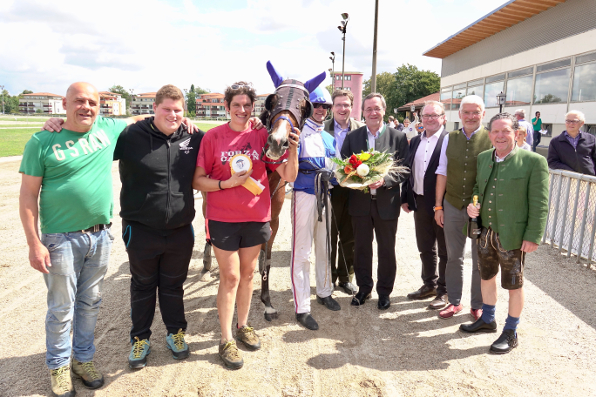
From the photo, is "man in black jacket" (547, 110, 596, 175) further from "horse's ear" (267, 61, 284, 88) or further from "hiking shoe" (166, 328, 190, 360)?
"hiking shoe" (166, 328, 190, 360)

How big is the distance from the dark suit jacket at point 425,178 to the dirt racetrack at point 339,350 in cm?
117

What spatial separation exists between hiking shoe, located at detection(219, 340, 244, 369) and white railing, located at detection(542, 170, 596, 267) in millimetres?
5098

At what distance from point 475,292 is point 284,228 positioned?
3911 mm

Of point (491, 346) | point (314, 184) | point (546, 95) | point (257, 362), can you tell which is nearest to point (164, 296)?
point (257, 362)

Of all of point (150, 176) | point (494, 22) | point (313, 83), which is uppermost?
point (494, 22)

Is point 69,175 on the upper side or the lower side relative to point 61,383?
upper

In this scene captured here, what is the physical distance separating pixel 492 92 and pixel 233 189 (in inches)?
1075

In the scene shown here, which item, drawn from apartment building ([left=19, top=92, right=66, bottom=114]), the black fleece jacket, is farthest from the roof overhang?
apartment building ([left=19, top=92, right=66, bottom=114])

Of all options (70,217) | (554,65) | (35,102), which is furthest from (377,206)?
(35,102)

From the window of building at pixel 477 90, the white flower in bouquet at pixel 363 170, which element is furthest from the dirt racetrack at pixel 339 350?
the window of building at pixel 477 90

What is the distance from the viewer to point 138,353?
2941 millimetres

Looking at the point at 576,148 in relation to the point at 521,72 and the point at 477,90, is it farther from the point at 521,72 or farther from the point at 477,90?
the point at 477,90

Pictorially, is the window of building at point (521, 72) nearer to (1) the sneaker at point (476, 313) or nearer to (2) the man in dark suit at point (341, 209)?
(2) the man in dark suit at point (341, 209)

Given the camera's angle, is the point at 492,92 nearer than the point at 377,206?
No
